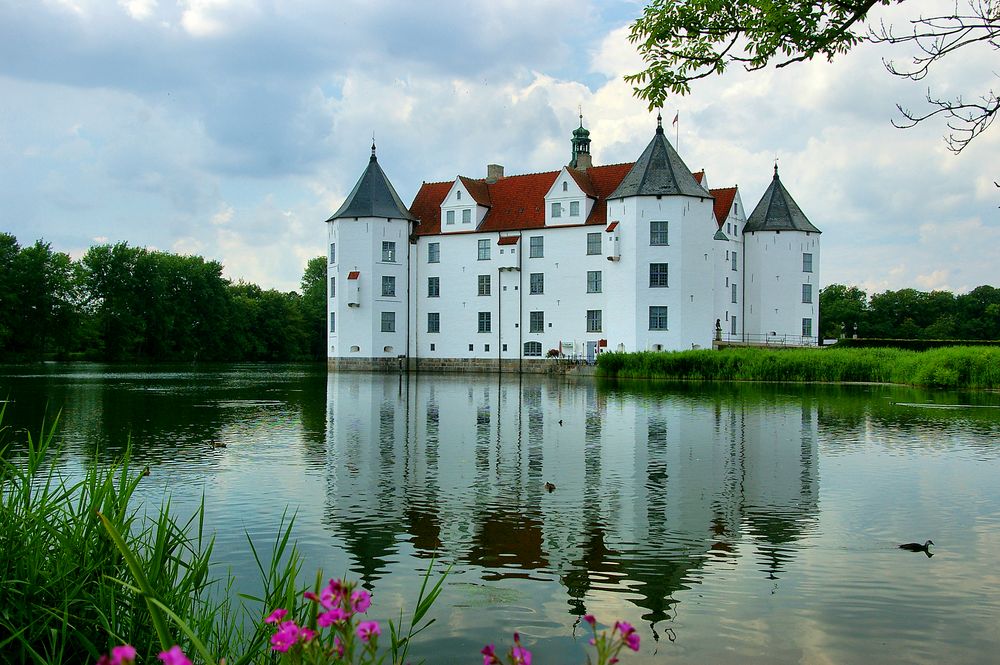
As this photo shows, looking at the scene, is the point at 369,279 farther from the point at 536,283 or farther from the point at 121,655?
the point at 121,655

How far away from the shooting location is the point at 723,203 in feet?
187

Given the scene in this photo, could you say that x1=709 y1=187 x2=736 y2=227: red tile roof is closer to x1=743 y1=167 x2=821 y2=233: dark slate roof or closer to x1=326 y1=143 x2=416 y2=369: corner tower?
x1=743 y1=167 x2=821 y2=233: dark slate roof

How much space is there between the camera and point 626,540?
26.3ft

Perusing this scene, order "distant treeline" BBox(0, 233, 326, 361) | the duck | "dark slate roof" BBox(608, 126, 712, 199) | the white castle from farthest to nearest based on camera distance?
"distant treeline" BBox(0, 233, 326, 361) → the white castle → "dark slate roof" BBox(608, 126, 712, 199) → the duck

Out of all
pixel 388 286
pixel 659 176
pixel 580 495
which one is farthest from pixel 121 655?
pixel 388 286

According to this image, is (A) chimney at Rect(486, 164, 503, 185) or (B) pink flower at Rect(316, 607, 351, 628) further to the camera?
(A) chimney at Rect(486, 164, 503, 185)

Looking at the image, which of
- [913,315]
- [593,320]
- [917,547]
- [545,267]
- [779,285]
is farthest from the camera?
[913,315]

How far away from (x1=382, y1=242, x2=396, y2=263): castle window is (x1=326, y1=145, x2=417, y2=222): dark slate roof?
1.78 metres

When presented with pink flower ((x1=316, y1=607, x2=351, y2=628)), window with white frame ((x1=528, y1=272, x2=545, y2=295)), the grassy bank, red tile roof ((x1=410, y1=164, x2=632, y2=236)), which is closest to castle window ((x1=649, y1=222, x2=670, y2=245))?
red tile roof ((x1=410, y1=164, x2=632, y2=236))

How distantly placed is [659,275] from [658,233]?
92.6 inches

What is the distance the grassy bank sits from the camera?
3177 centimetres

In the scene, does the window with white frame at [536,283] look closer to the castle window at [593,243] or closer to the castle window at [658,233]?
the castle window at [593,243]

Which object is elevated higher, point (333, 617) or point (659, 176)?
point (659, 176)

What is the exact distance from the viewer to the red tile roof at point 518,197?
55094 millimetres
